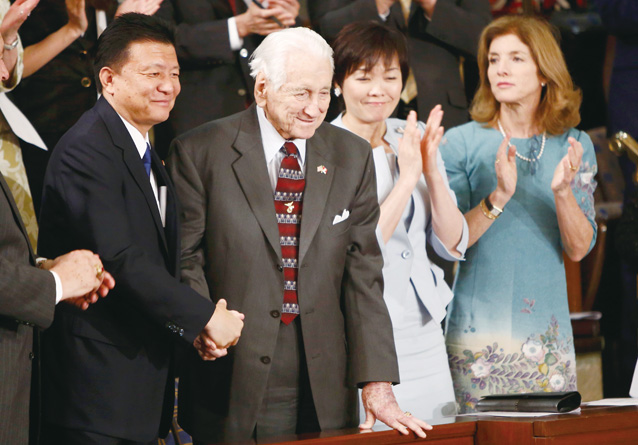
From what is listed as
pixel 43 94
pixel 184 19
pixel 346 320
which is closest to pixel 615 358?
pixel 346 320

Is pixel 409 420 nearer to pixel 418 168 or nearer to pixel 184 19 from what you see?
pixel 418 168

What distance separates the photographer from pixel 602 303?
13.9 ft

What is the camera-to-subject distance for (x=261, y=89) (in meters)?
2.21

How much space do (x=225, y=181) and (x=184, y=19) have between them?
118 centimetres

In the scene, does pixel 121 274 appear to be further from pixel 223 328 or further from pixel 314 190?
pixel 314 190

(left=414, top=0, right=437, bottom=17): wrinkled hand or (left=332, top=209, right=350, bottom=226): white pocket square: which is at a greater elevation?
(left=414, top=0, right=437, bottom=17): wrinkled hand

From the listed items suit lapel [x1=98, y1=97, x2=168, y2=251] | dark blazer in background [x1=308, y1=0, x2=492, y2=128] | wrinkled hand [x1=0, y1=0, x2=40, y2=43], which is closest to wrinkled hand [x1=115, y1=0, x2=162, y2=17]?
wrinkled hand [x1=0, y1=0, x2=40, y2=43]

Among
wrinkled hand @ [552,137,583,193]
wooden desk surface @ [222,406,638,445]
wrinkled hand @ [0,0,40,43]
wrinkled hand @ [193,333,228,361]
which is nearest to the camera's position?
wooden desk surface @ [222,406,638,445]

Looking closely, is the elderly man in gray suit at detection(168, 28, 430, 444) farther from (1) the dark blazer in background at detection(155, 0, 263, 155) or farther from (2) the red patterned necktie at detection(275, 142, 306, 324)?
(1) the dark blazer in background at detection(155, 0, 263, 155)

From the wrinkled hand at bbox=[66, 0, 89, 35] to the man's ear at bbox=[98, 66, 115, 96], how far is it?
0.78 m

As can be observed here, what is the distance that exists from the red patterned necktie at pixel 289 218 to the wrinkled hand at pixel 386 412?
275 mm

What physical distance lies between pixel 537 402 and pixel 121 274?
1.04 metres

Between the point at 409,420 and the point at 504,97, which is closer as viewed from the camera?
the point at 409,420

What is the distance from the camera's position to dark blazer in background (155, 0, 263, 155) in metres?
3.02
